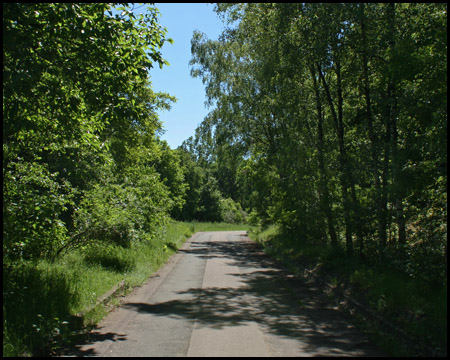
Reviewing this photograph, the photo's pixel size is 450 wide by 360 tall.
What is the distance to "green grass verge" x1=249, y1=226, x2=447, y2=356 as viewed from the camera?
18.2 feet

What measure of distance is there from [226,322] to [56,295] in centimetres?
315

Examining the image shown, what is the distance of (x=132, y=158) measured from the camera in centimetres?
2350

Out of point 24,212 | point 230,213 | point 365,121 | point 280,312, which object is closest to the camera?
point 24,212

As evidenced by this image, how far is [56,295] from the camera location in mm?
7082

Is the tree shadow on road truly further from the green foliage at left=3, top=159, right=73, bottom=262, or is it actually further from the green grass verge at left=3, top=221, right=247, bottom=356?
the green foliage at left=3, top=159, right=73, bottom=262

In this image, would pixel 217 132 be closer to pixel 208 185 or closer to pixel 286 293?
pixel 286 293

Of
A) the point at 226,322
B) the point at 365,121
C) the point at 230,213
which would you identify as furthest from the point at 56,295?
the point at 230,213

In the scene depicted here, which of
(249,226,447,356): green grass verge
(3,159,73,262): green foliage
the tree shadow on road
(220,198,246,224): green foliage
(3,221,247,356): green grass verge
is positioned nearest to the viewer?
(3,221,247,356): green grass verge

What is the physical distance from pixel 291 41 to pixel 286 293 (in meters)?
6.98

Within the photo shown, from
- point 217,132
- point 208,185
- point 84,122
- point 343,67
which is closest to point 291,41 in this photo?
point 343,67

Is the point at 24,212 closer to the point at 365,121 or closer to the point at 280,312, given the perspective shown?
the point at 280,312

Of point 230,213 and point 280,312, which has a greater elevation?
point 230,213

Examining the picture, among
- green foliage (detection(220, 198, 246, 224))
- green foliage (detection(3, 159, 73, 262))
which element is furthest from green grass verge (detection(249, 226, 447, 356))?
green foliage (detection(220, 198, 246, 224))

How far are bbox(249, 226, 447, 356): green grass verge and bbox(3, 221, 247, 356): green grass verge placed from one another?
16.0ft
